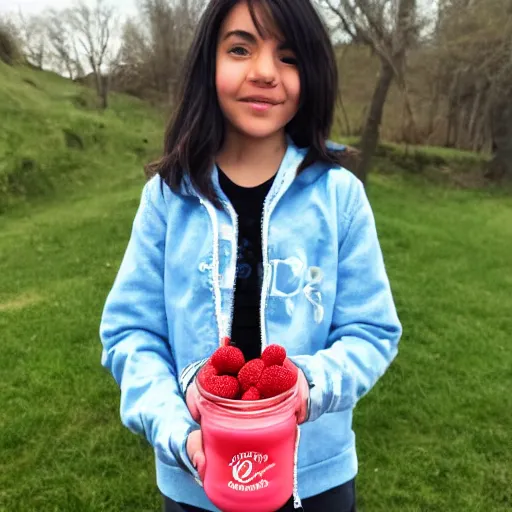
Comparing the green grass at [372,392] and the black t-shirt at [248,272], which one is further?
the green grass at [372,392]

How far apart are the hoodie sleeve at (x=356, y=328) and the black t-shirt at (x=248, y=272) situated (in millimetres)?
168

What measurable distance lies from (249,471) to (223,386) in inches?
6.0

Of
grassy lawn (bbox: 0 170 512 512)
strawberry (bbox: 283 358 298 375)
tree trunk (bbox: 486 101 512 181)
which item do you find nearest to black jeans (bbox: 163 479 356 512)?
strawberry (bbox: 283 358 298 375)

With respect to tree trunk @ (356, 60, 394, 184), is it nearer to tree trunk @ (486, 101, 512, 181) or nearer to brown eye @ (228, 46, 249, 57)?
tree trunk @ (486, 101, 512, 181)

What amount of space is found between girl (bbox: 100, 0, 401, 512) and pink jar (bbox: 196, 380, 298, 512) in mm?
247

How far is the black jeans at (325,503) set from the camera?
4.92 ft

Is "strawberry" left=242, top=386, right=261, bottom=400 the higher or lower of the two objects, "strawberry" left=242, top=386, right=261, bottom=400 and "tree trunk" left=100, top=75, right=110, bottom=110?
the higher

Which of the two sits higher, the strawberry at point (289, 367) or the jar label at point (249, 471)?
the strawberry at point (289, 367)

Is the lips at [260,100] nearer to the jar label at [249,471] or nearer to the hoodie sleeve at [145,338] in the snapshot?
the hoodie sleeve at [145,338]

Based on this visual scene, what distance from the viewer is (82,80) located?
16.4 meters

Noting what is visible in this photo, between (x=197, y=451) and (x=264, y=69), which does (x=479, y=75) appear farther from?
(x=197, y=451)

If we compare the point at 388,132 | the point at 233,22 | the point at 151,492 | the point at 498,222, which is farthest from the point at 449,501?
the point at 388,132

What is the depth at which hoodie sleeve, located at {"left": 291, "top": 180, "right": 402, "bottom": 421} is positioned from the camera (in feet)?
4.18

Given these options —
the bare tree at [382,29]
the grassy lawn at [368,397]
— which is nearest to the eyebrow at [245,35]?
the grassy lawn at [368,397]
